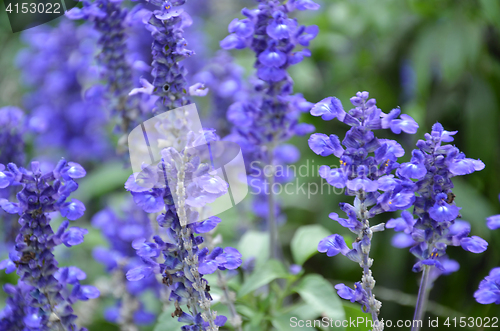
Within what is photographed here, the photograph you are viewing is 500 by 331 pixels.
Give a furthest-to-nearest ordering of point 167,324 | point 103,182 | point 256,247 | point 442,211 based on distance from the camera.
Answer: point 103,182 < point 256,247 < point 167,324 < point 442,211

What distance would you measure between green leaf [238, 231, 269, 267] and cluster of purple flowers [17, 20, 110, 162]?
65.7 inches

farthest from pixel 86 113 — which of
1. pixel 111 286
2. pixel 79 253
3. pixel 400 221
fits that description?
pixel 400 221

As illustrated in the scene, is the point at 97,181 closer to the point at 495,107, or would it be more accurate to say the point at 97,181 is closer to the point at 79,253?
the point at 79,253

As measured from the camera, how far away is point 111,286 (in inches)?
93.4

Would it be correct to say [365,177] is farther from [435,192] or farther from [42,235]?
[42,235]

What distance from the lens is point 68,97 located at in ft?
11.3

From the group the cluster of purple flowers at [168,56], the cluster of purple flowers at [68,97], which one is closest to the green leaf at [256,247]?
the cluster of purple flowers at [168,56]

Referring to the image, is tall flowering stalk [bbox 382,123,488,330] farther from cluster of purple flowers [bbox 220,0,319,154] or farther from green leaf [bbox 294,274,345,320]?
cluster of purple flowers [bbox 220,0,319,154]

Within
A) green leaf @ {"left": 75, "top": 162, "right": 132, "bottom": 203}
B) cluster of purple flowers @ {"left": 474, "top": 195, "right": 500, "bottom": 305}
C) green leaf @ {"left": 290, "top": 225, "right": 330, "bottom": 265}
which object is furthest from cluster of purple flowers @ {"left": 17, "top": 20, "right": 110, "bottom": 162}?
cluster of purple flowers @ {"left": 474, "top": 195, "right": 500, "bottom": 305}

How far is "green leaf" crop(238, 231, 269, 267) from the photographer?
85.3 inches

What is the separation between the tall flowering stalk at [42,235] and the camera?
134cm

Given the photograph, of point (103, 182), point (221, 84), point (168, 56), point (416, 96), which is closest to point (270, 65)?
point (168, 56)

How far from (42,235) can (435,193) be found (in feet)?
3.63

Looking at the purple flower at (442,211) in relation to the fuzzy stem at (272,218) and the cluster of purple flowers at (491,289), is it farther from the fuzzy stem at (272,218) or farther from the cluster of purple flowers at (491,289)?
the fuzzy stem at (272,218)
